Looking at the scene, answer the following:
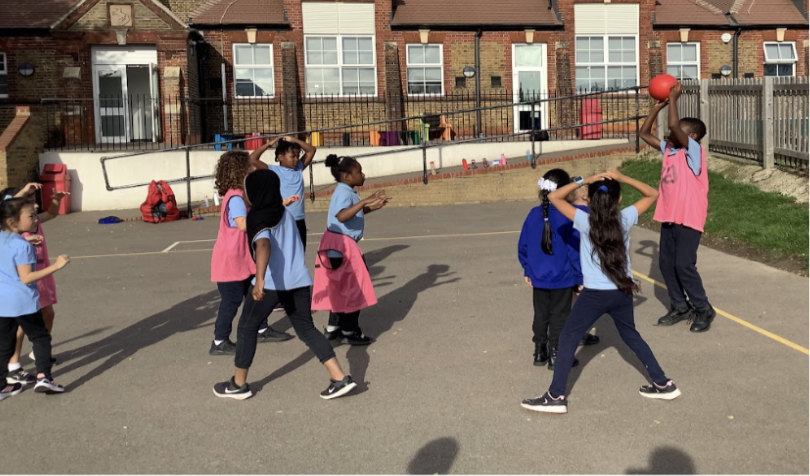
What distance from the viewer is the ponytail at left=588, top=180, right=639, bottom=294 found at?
242 inches

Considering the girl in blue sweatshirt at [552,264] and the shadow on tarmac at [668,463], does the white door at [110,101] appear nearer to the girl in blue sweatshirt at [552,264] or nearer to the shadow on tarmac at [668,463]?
the girl in blue sweatshirt at [552,264]

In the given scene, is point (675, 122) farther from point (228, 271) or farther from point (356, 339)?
point (228, 271)

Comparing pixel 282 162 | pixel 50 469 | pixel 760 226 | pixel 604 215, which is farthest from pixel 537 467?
pixel 760 226

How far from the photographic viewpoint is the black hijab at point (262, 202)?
21.7ft

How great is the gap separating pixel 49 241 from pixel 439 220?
681cm

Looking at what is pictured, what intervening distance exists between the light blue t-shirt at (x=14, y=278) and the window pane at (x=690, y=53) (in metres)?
27.3

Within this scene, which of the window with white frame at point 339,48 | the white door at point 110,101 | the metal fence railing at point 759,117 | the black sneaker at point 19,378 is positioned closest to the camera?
the black sneaker at point 19,378

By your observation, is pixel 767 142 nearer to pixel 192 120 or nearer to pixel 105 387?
pixel 105 387

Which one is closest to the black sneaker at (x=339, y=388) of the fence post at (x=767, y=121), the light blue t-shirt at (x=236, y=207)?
the light blue t-shirt at (x=236, y=207)

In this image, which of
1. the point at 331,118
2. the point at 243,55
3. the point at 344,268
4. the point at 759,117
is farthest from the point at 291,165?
the point at 243,55

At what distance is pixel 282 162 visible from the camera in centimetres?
919

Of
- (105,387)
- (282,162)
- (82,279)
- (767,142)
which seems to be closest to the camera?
(105,387)

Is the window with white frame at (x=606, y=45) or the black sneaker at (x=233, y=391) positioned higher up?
the window with white frame at (x=606, y=45)

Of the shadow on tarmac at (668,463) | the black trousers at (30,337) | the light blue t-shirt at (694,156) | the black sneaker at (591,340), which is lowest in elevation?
the shadow on tarmac at (668,463)
